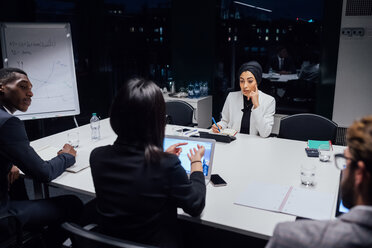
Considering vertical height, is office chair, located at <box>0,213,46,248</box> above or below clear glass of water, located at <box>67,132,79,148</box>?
below

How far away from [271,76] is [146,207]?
4097 mm

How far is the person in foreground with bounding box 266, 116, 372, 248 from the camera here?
0.89 meters

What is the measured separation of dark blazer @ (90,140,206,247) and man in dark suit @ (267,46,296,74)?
154 inches

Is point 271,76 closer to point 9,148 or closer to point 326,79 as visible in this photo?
point 326,79

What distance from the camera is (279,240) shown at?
99 centimetres

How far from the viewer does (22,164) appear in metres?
1.78

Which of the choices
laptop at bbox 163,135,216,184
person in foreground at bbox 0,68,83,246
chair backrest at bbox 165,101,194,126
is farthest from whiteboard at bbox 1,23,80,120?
laptop at bbox 163,135,216,184

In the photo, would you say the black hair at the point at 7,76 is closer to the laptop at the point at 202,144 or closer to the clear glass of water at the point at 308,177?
the laptop at the point at 202,144

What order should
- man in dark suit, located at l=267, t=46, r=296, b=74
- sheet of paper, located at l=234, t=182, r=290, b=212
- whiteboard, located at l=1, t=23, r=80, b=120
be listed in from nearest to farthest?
sheet of paper, located at l=234, t=182, r=290, b=212, whiteboard, located at l=1, t=23, r=80, b=120, man in dark suit, located at l=267, t=46, r=296, b=74

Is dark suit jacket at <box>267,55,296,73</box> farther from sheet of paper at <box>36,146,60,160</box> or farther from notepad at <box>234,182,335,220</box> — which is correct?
sheet of paper at <box>36,146,60,160</box>

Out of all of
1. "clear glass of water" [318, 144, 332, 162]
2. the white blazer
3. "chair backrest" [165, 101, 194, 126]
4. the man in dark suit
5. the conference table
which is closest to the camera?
the conference table

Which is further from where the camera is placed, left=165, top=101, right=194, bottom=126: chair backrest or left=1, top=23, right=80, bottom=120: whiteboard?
left=165, top=101, right=194, bottom=126: chair backrest

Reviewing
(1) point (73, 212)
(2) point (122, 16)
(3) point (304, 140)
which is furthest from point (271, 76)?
(1) point (73, 212)

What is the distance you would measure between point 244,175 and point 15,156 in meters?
1.28
